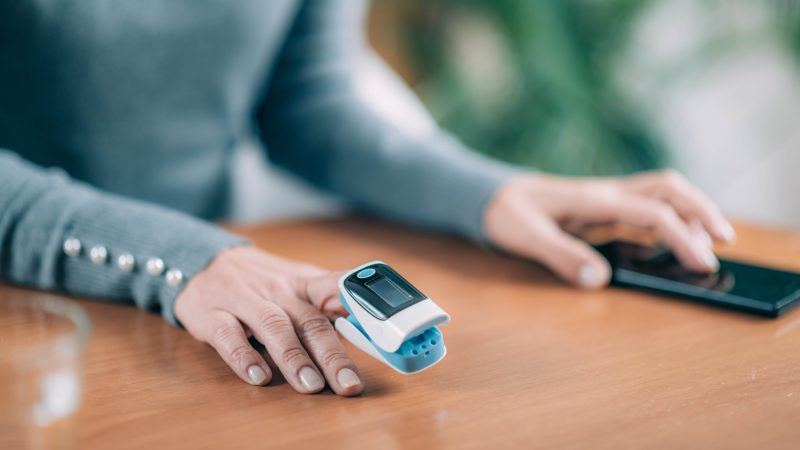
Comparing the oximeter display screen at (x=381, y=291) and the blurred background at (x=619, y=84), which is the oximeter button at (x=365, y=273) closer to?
the oximeter display screen at (x=381, y=291)

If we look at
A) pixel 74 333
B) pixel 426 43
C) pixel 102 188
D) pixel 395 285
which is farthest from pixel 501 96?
pixel 74 333

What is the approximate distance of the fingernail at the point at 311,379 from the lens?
0.56 meters

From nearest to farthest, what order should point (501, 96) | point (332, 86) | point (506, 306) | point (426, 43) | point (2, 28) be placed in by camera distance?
point (506, 306) → point (2, 28) → point (332, 86) → point (501, 96) → point (426, 43)

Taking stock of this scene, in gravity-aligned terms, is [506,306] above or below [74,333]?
above

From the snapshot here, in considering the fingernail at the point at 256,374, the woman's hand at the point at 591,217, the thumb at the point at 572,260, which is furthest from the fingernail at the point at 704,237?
the fingernail at the point at 256,374

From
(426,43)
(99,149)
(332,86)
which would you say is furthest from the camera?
(426,43)

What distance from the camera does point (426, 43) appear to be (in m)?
2.33

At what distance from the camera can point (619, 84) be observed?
2150 millimetres

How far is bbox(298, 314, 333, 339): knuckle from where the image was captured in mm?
594

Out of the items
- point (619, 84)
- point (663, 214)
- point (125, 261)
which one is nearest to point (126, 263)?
point (125, 261)

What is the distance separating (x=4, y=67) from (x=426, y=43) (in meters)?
1.55

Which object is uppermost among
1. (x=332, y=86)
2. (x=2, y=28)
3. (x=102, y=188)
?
(x=332, y=86)

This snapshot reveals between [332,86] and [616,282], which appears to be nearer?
[616,282]

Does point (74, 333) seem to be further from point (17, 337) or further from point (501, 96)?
point (501, 96)
